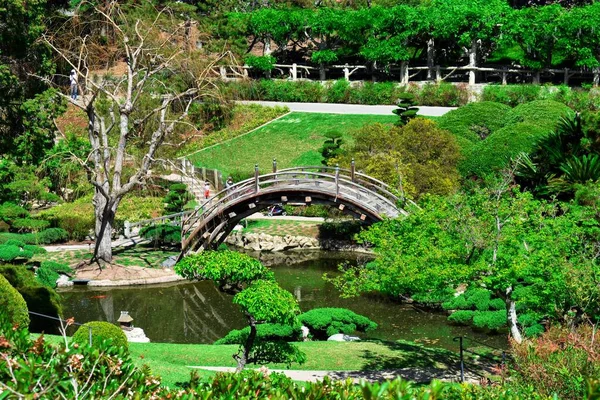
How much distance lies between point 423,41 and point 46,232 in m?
29.1

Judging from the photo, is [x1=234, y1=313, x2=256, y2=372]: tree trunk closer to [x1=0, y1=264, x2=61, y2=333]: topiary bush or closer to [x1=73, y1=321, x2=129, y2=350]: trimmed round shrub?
[x1=73, y1=321, x2=129, y2=350]: trimmed round shrub

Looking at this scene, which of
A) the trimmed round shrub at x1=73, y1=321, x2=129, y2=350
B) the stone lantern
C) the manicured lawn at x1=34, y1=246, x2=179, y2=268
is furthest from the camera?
the manicured lawn at x1=34, y1=246, x2=179, y2=268

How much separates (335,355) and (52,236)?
1865 cm

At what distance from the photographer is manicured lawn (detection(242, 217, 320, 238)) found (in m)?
43.4

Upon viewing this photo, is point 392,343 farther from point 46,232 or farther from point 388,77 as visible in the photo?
point 388,77

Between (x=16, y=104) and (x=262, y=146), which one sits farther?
(x=262, y=146)

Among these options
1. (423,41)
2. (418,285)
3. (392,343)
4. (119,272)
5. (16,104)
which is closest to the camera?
(418,285)

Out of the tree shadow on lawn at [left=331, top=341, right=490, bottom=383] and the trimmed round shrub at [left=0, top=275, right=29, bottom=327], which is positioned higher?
the trimmed round shrub at [left=0, top=275, right=29, bottom=327]

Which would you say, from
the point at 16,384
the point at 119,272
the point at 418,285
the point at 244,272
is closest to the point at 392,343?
the point at 418,285

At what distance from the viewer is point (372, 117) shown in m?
54.6

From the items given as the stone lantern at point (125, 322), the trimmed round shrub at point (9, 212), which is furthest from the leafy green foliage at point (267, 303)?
the trimmed round shrub at point (9, 212)

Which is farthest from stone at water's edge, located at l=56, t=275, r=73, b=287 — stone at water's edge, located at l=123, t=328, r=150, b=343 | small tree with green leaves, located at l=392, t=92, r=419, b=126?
small tree with green leaves, located at l=392, t=92, r=419, b=126

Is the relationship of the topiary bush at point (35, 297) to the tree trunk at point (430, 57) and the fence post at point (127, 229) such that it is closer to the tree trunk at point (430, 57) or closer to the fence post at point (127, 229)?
the fence post at point (127, 229)

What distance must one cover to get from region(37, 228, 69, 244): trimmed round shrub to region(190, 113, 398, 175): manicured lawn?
1074 cm
